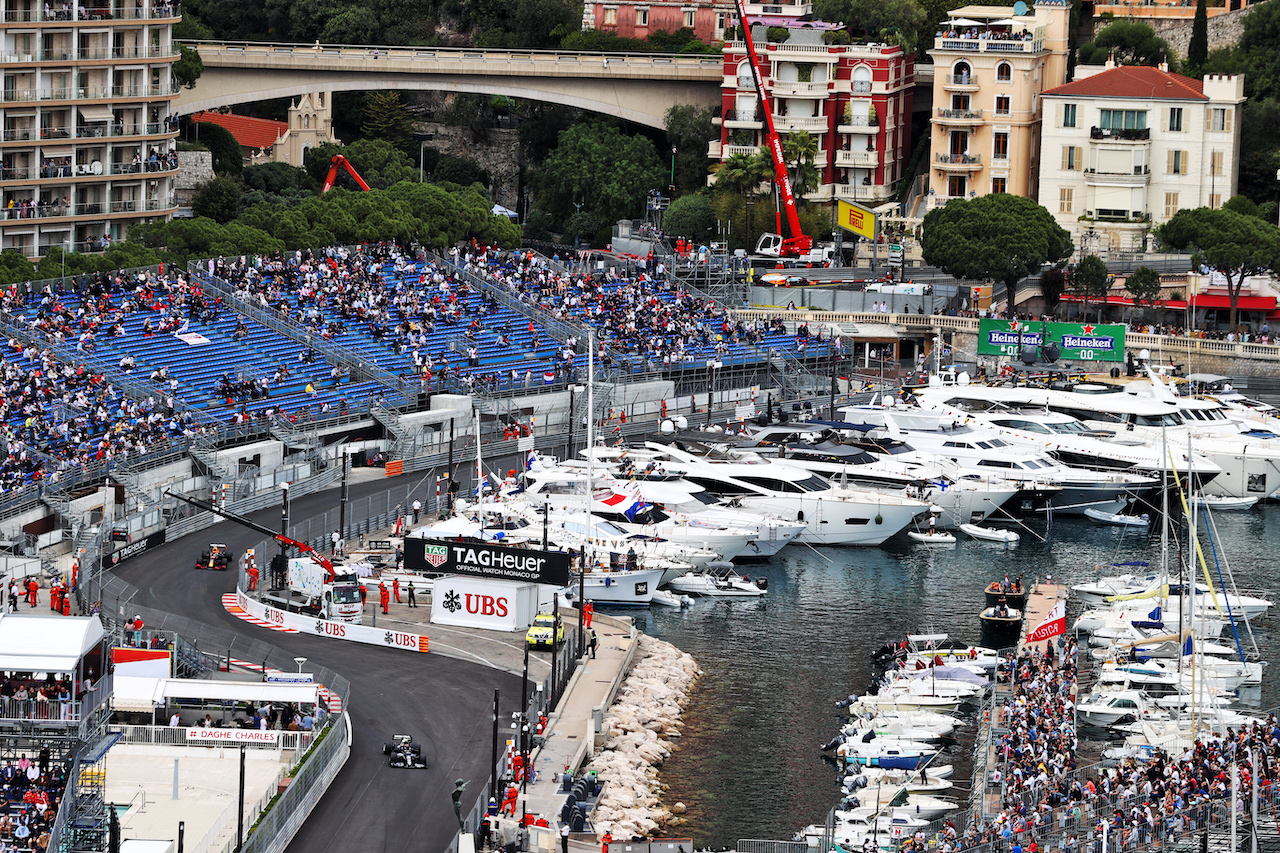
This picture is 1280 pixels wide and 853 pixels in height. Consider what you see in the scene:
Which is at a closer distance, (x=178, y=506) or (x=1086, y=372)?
(x=178, y=506)

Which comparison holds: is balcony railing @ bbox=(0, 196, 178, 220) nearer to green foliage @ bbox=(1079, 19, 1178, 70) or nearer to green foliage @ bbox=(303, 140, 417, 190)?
green foliage @ bbox=(303, 140, 417, 190)

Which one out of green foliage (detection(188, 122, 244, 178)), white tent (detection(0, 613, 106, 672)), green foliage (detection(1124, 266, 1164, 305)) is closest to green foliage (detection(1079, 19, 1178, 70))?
green foliage (detection(1124, 266, 1164, 305))

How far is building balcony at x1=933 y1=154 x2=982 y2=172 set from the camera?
16425 centimetres

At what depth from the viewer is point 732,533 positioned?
107m

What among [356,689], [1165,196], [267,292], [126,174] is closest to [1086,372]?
[1165,196]

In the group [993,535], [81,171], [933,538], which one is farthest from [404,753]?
[81,171]

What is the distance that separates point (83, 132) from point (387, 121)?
47805 millimetres

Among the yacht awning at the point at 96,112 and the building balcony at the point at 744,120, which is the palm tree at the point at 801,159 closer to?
the building balcony at the point at 744,120

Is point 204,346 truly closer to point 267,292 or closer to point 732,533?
point 267,292

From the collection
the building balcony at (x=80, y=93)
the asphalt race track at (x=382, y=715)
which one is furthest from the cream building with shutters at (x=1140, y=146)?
the asphalt race track at (x=382, y=715)

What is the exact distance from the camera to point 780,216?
16300 cm

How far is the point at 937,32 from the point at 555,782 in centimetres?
10902

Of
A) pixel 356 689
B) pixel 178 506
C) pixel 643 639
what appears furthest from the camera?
pixel 178 506

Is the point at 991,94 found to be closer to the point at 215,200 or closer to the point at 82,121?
the point at 215,200
